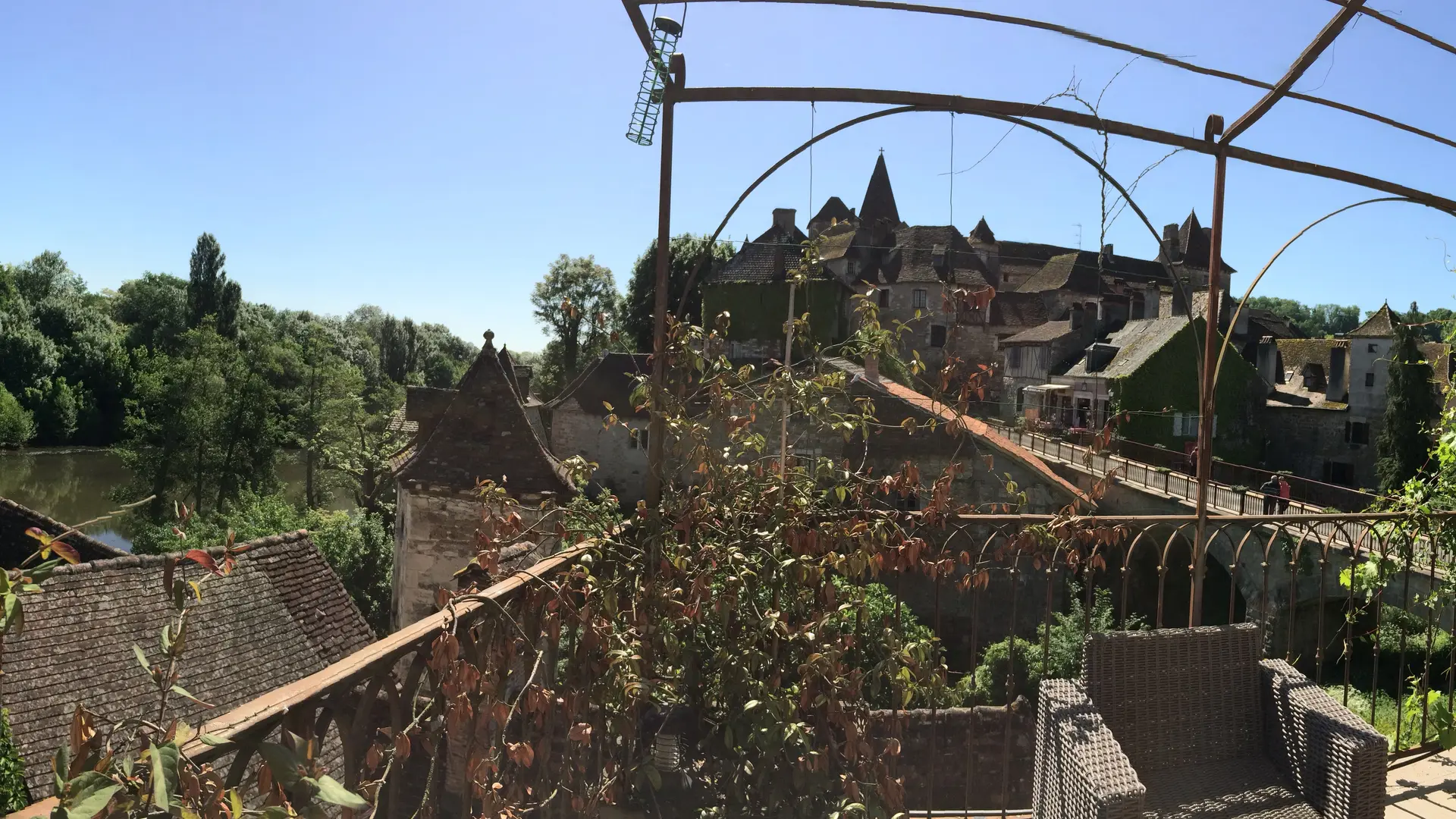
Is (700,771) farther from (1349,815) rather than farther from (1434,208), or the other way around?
(1434,208)

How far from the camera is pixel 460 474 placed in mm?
10398

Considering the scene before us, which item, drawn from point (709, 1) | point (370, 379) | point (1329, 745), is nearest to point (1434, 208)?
point (1329, 745)

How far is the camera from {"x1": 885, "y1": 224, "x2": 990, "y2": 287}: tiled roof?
38875 mm

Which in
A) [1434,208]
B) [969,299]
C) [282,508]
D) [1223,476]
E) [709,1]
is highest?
[709,1]

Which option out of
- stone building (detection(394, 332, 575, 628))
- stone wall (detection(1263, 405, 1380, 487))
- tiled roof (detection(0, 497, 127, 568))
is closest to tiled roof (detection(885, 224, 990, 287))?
stone wall (detection(1263, 405, 1380, 487))

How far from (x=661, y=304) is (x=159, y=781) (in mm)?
1916

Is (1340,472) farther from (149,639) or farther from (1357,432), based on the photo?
(149,639)

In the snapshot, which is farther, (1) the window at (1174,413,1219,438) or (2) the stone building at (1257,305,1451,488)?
(2) the stone building at (1257,305,1451,488)

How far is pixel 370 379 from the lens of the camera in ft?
194

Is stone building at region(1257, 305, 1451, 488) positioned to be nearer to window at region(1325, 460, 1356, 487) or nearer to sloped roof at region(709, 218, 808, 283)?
window at region(1325, 460, 1356, 487)

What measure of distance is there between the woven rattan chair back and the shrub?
4751 cm

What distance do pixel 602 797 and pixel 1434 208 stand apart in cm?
424

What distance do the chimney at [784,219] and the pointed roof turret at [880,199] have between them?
15.4ft

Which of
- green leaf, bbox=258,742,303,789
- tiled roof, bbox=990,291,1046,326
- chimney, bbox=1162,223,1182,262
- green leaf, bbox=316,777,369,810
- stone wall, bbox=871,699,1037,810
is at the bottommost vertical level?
stone wall, bbox=871,699,1037,810
